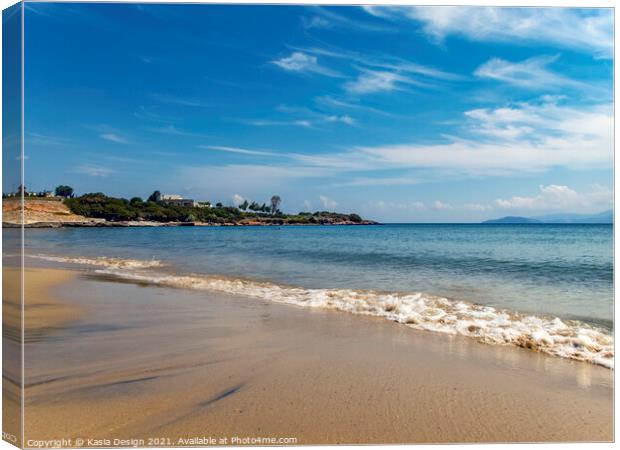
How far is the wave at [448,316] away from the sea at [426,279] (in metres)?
0.01

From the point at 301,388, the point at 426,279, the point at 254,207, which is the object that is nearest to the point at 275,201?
the point at 254,207

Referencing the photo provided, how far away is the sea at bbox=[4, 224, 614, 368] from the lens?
3902mm

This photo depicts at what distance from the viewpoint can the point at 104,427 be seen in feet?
7.45

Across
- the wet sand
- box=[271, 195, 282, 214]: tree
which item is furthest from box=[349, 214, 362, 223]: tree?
the wet sand

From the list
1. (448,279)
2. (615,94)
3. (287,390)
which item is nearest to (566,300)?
(448,279)

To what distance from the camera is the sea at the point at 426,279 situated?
12.8ft

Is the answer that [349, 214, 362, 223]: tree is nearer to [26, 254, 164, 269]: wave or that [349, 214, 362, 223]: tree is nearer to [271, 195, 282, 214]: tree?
[271, 195, 282, 214]: tree

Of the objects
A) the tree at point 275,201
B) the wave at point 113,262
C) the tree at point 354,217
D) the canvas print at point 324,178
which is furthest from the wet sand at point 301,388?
the wave at point 113,262

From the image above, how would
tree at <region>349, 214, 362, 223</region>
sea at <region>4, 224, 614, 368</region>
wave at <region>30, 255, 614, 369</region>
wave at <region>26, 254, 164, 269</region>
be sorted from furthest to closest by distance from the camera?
wave at <region>26, 254, 164, 269</region> < tree at <region>349, 214, 362, 223</region> < sea at <region>4, 224, 614, 368</region> < wave at <region>30, 255, 614, 369</region>

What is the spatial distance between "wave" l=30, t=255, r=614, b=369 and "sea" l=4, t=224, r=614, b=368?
0.03 feet

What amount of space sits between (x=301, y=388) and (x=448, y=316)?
7.75 ft

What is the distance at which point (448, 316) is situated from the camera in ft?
14.4

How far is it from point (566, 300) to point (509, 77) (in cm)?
340

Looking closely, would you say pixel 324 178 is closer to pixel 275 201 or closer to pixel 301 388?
pixel 275 201
